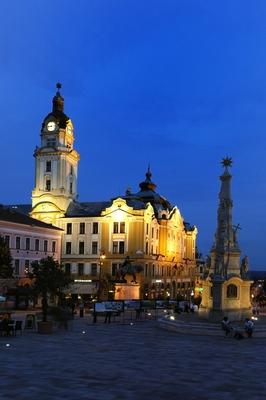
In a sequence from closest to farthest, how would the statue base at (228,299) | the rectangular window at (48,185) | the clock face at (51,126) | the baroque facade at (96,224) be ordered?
the statue base at (228,299), the baroque facade at (96,224), the rectangular window at (48,185), the clock face at (51,126)

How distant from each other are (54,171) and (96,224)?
1076 centimetres

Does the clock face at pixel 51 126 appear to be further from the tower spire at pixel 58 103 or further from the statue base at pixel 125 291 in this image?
the statue base at pixel 125 291

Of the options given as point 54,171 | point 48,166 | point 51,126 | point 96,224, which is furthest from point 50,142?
point 96,224

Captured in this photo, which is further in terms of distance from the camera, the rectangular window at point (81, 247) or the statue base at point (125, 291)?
the rectangular window at point (81, 247)

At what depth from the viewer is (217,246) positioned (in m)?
39.5

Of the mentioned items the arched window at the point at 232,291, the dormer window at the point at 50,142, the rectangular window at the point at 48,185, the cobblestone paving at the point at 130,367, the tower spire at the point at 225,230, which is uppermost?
the dormer window at the point at 50,142

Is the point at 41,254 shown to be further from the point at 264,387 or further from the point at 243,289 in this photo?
the point at 264,387

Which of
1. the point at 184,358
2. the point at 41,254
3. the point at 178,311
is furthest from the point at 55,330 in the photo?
the point at 41,254

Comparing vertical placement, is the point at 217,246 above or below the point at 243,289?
above

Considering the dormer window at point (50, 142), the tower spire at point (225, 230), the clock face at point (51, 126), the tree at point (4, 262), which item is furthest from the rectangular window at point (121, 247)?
the tower spire at point (225, 230)

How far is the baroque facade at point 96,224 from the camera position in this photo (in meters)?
86.6

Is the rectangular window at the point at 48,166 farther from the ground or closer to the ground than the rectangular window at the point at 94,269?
farther from the ground

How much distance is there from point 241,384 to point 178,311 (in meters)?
31.0

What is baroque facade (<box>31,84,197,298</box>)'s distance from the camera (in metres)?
86.6
